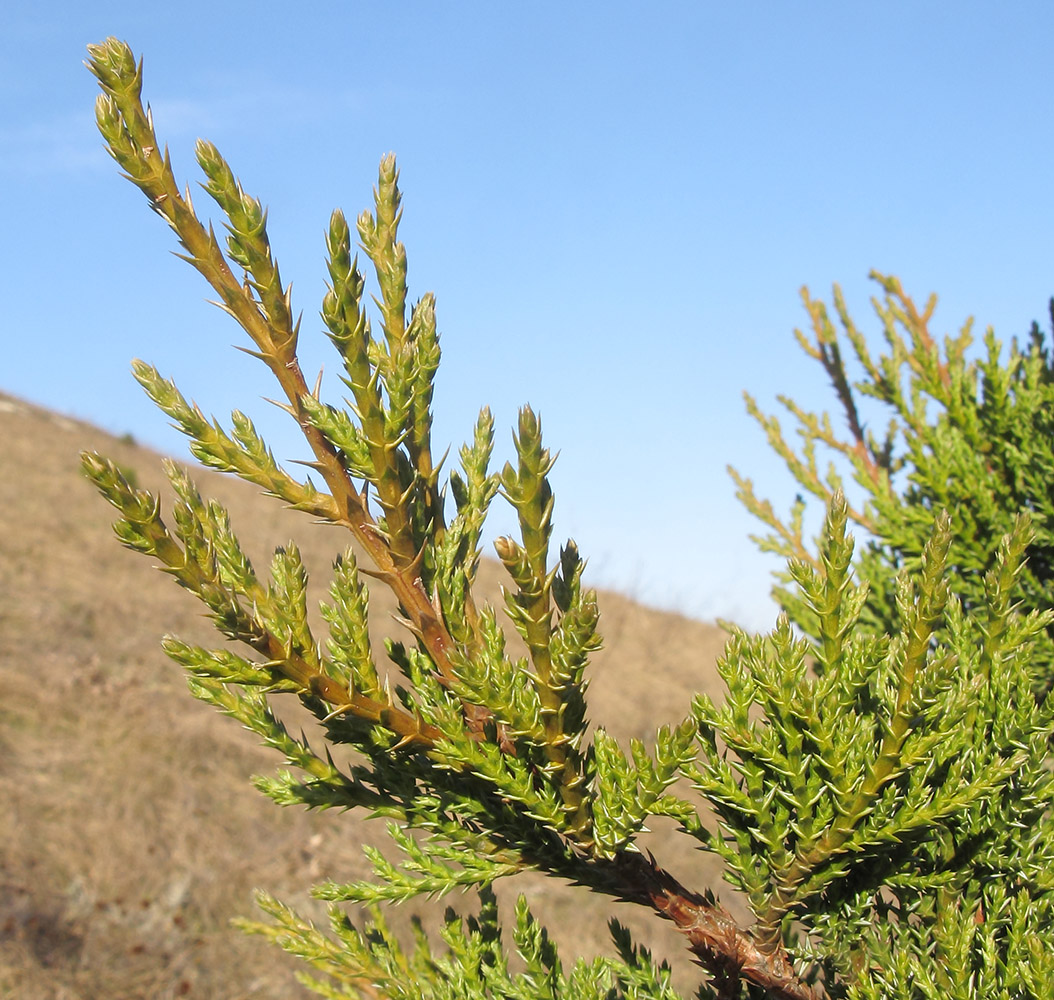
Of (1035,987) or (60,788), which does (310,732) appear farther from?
(1035,987)

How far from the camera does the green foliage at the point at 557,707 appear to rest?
54.0 inches

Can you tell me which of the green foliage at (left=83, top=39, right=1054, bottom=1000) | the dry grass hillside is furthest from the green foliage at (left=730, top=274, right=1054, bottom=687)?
the dry grass hillside

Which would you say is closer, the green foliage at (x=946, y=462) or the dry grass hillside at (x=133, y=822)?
the green foliage at (x=946, y=462)

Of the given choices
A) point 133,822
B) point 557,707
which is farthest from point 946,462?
point 133,822

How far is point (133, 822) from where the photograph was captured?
8953 millimetres

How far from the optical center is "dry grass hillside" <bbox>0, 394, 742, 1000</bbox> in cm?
732

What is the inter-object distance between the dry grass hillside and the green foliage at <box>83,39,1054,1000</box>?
5.03 metres

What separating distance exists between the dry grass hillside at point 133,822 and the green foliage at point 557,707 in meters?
5.03

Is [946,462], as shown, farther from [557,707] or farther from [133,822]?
[133,822]

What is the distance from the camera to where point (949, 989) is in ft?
5.16

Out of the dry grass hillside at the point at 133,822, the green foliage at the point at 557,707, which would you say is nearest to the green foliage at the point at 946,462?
the green foliage at the point at 557,707

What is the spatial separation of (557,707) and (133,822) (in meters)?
9.21

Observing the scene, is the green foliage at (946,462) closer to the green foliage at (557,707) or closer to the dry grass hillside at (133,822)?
the green foliage at (557,707)

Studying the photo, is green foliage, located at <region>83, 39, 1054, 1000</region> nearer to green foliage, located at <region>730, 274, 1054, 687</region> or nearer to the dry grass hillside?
green foliage, located at <region>730, 274, 1054, 687</region>
